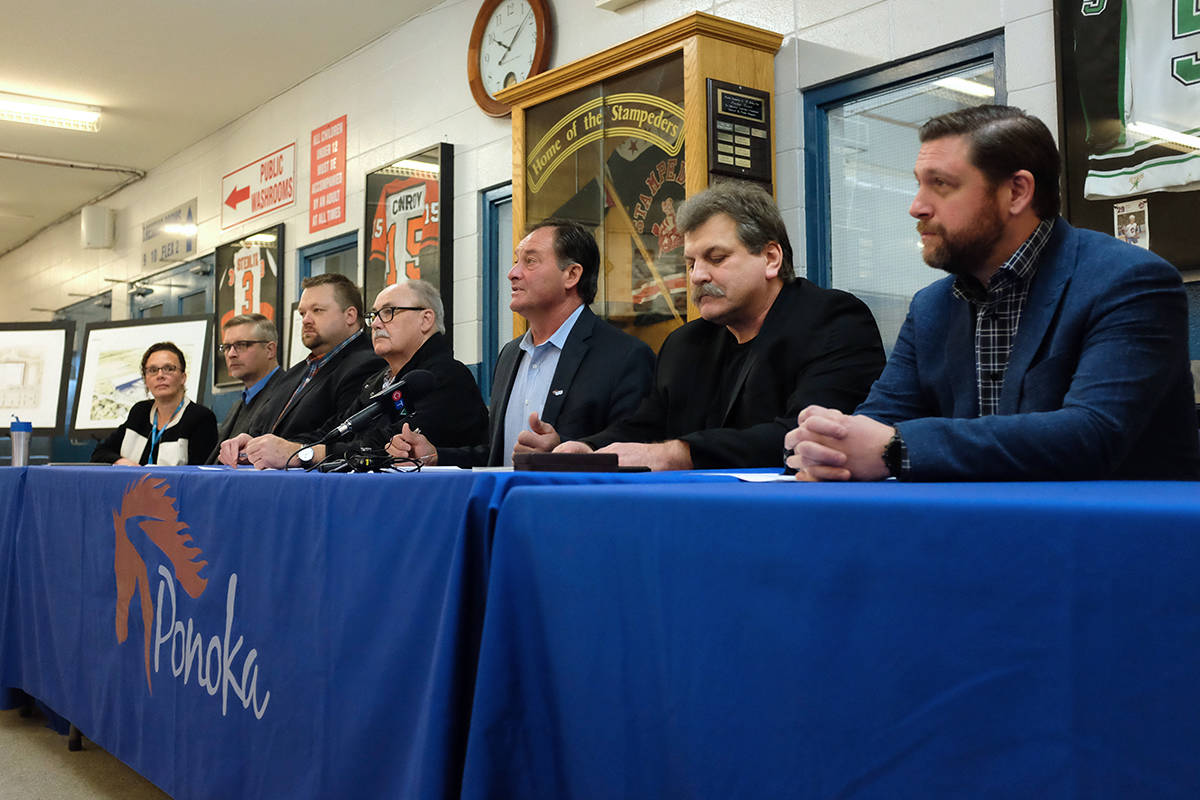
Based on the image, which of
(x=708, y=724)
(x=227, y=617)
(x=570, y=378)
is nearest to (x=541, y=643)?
(x=708, y=724)

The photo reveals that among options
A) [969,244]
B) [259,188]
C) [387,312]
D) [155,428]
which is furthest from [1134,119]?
[259,188]

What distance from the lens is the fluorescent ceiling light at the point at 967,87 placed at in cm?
323

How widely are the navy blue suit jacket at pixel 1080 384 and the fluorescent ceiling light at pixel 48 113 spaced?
712 cm

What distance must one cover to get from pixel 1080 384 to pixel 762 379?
35.6 inches

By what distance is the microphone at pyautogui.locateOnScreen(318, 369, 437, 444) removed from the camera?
75.2 inches

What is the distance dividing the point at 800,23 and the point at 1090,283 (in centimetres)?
259

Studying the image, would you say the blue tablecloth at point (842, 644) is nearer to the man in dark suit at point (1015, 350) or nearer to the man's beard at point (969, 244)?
the man in dark suit at point (1015, 350)

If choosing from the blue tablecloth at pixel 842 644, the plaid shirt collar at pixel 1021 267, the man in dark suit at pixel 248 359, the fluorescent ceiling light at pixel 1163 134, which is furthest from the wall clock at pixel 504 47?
the blue tablecloth at pixel 842 644

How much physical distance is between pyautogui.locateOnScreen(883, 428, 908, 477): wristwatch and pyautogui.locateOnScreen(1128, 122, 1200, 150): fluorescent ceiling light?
1948 mm

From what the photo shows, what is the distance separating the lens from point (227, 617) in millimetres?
1723

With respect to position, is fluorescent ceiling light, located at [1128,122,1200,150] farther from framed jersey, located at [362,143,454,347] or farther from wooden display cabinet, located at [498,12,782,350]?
framed jersey, located at [362,143,454,347]

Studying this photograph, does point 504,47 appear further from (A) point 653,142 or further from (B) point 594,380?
(B) point 594,380

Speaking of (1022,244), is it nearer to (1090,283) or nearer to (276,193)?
(1090,283)

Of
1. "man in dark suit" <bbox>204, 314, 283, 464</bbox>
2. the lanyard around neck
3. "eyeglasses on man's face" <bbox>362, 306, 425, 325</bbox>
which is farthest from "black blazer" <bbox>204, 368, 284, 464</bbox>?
"eyeglasses on man's face" <bbox>362, 306, 425, 325</bbox>
